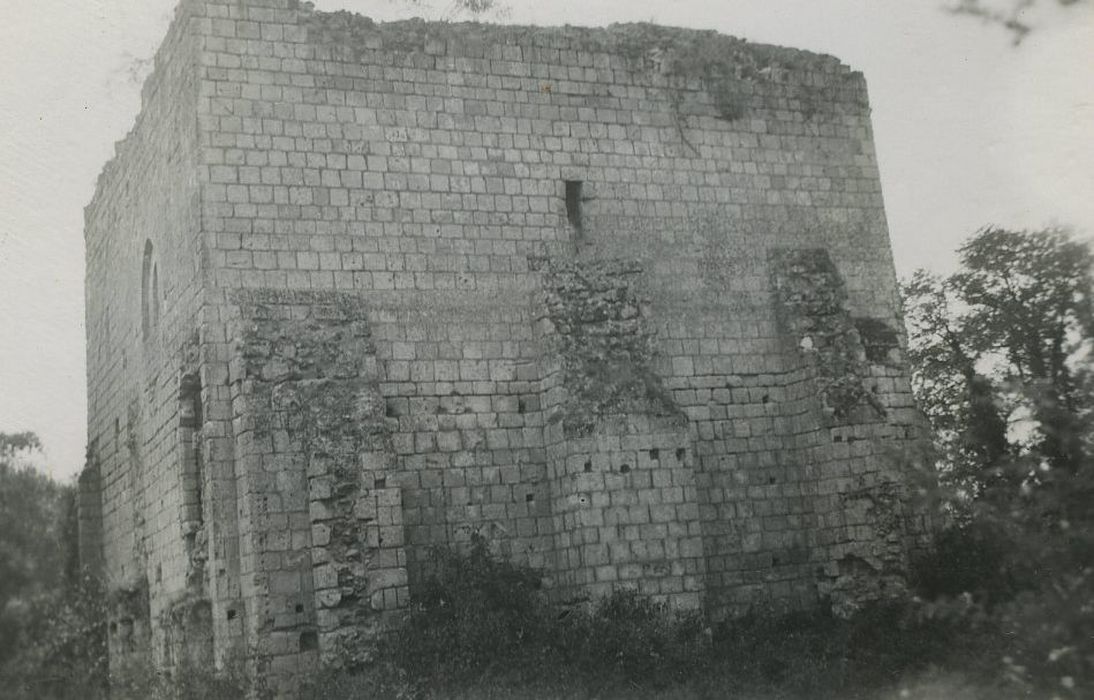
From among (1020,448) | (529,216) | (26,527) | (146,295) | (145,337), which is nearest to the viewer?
(1020,448)

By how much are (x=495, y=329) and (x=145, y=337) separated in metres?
4.90

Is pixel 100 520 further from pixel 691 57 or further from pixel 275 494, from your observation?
pixel 691 57

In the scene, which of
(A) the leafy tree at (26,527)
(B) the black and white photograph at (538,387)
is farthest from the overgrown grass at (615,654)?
(A) the leafy tree at (26,527)

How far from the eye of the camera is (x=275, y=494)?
1082 cm

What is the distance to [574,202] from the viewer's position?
13.2 meters

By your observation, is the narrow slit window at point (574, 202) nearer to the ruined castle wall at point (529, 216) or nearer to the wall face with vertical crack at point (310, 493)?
the ruined castle wall at point (529, 216)

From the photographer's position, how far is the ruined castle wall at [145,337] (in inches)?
482

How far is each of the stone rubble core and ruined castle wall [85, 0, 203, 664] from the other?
0.09 meters

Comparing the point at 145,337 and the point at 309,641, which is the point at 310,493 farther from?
the point at 145,337

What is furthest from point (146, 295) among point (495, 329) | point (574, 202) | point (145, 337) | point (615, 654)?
point (615, 654)

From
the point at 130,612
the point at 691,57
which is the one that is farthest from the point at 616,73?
the point at 130,612

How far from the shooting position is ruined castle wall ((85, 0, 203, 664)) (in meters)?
12.2

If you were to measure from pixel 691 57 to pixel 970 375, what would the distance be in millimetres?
5863

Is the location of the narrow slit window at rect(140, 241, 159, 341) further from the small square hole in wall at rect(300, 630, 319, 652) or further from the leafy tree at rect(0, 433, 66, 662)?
the small square hole in wall at rect(300, 630, 319, 652)
